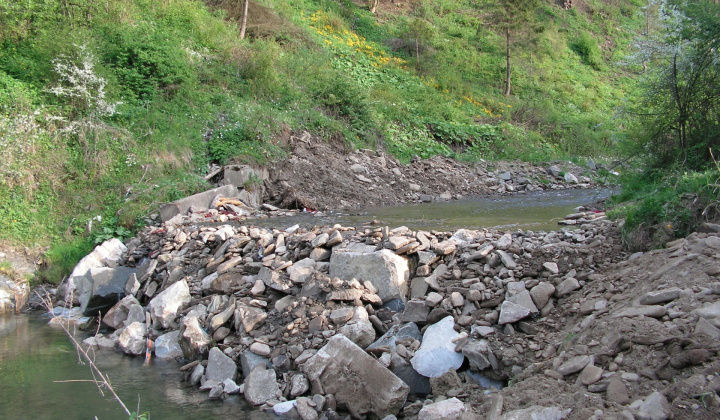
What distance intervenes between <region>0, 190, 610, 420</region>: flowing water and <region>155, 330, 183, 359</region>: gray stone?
0.12 metres

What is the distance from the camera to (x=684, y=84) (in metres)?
7.84

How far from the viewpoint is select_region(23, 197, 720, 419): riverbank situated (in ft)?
12.1

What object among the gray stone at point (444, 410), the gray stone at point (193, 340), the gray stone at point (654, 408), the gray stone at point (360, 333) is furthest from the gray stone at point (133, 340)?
the gray stone at point (654, 408)

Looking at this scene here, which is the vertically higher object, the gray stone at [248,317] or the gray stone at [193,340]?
the gray stone at [248,317]

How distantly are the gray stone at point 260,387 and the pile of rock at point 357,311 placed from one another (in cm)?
1

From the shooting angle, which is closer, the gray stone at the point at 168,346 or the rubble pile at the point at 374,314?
the rubble pile at the point at 374,314

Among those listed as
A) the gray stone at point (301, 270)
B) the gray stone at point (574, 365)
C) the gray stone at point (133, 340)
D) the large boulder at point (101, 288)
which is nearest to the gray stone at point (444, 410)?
the gray stone at point (574, 365)

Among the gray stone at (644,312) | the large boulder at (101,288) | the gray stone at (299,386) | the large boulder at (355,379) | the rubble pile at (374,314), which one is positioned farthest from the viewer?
the large boulder at (101,288)

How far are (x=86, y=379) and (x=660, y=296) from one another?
18.4 feet

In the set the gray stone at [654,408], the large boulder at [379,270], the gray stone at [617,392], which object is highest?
the gray stone at [654,408]

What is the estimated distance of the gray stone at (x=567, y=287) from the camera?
5281mm

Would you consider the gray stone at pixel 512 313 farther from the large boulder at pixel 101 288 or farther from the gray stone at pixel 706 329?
the large boulder at pixel 101 288

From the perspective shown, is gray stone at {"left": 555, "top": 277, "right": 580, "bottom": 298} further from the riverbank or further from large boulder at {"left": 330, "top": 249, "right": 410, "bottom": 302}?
large boulder at {"left": 330, "top": 249, "right": 410, "bottom": 302}

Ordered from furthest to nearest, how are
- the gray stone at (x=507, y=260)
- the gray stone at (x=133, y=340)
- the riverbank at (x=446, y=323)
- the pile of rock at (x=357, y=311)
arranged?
the gray stone at (x=133, y=340) < the gray stone at (x=507, y=260) < the pile of rock at (x=357, y=311) < the riverbank at (x=446, y=323)
